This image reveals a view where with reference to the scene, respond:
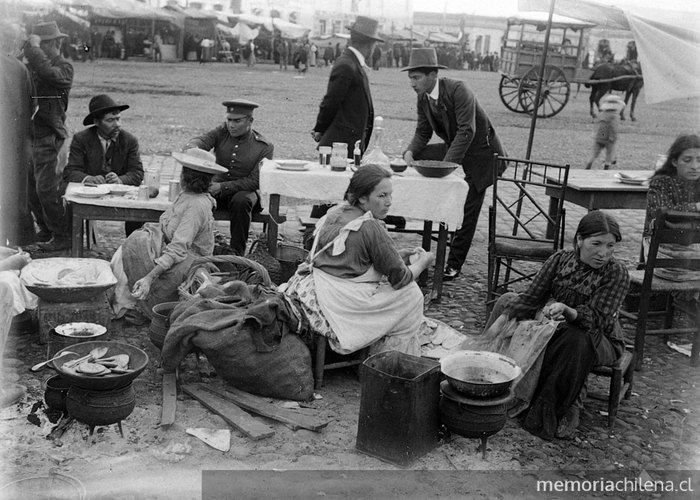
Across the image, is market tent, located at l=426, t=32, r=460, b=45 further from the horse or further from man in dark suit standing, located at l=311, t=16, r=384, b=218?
man in dark suit standing, located at l=311, t=16, r=384, b=218

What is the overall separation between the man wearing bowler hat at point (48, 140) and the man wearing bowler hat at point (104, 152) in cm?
45

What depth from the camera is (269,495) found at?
11.5 feet

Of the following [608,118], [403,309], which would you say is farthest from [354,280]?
[608,118]

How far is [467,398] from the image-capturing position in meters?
3.82

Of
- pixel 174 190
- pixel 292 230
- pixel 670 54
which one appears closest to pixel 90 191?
pixel 174 190

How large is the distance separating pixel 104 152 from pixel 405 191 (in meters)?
2.52

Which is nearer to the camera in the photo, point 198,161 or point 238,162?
point 198,161

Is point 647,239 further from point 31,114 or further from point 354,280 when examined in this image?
point 31,114

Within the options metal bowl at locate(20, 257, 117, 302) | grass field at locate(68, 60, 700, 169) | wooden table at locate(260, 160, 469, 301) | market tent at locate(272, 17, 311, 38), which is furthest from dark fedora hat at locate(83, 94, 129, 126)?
market tent at locate(272, 17, 311, 38)

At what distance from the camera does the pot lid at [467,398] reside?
379cm

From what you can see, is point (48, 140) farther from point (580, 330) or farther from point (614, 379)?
point (614, 379)

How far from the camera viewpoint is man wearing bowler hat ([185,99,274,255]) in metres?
6.41

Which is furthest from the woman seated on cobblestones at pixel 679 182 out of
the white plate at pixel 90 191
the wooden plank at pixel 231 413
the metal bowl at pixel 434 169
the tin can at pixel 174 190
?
the white plate at pixel 90 191

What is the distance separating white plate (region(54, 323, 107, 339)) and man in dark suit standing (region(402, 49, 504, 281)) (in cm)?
312
